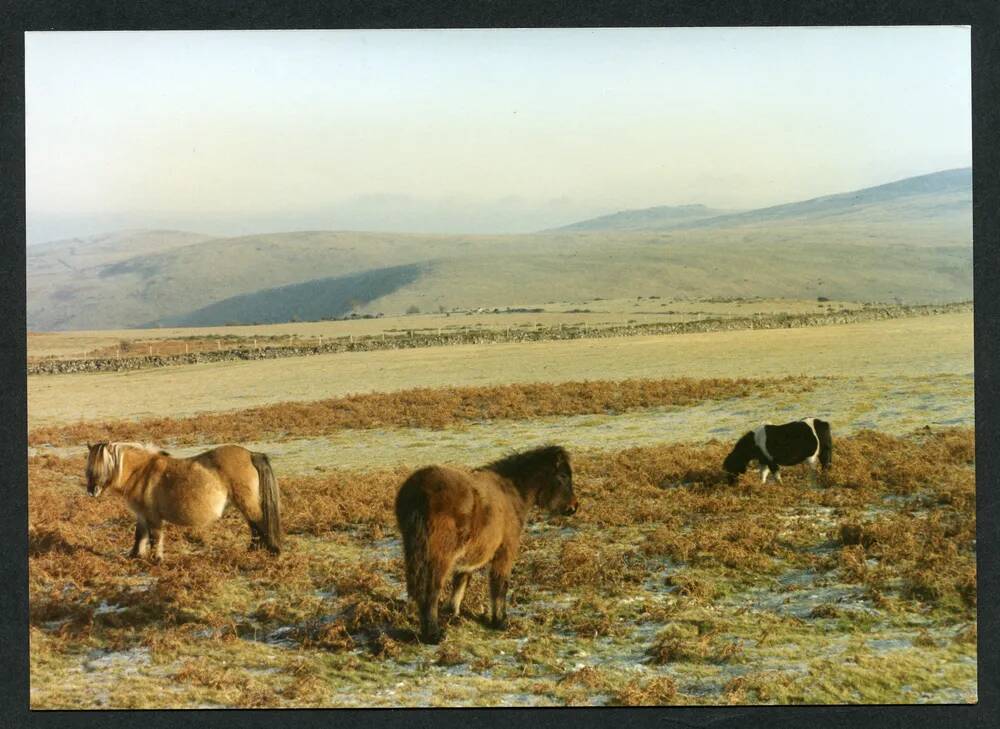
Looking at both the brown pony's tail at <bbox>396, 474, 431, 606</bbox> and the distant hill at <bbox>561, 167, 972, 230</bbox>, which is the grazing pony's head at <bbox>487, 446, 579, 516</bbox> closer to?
the brown pony's tail at <bbox>396, 474, 431, 606</bbox>

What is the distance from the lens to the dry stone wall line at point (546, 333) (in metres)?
28.6

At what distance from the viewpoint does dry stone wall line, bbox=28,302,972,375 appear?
28.6 metres

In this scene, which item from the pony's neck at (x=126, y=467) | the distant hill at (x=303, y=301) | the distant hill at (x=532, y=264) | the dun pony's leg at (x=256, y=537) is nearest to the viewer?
the pony's neck at (x=126, y=467)

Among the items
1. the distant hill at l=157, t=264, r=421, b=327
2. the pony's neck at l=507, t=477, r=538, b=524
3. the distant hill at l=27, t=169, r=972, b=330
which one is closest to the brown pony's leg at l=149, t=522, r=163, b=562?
the pony's neck at l=507, t=477, r=538, b=524

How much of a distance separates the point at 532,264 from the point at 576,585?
32800mm

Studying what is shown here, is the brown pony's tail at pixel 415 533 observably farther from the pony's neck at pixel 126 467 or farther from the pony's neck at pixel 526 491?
the pony's neck at pixel 126 467

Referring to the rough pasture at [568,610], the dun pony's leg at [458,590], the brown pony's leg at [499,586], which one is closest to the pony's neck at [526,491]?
the brown pony's leg at [499,586]

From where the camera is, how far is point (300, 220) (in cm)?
1421

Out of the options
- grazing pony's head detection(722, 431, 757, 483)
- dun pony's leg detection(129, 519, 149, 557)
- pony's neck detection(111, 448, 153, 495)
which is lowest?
dun pony's leg detection(129, 519, 149, 557)

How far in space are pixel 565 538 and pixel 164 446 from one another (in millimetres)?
8218

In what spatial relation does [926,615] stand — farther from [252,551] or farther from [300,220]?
[300,220]

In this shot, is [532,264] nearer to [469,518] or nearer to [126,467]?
[126,467]

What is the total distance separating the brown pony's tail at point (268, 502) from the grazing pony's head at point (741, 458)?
19.3 ft

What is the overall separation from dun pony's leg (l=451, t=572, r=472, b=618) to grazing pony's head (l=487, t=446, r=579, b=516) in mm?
1002
